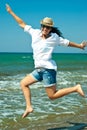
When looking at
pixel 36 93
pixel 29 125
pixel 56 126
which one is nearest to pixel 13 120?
pixel 29 125

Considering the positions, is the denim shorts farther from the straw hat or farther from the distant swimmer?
the straw hat

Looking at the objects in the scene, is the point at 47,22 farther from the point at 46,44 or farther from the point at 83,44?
the point at 83,44

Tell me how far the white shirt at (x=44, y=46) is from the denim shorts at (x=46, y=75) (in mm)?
122

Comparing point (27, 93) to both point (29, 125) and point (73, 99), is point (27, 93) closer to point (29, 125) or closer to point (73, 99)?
point (29, 125)

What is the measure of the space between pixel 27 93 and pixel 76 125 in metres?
1.43

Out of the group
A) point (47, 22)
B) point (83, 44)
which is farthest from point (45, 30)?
point (83, 44)

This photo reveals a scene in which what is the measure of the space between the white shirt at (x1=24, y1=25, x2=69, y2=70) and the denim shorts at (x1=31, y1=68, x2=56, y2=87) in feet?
0.40

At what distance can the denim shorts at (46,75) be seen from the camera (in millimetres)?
8062

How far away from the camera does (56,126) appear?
8758mm

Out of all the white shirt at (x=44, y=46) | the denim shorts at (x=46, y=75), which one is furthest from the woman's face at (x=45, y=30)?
the denim shorts at (x=46, y=75)

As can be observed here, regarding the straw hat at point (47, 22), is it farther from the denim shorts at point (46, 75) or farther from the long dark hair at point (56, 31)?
the denim shorts at point (46, 75)

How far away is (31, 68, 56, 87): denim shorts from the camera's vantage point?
8062mm

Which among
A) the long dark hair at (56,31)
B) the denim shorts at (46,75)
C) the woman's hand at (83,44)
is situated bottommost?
the denim shorts at (46,75)

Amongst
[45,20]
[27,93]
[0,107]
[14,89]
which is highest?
[45,20]
